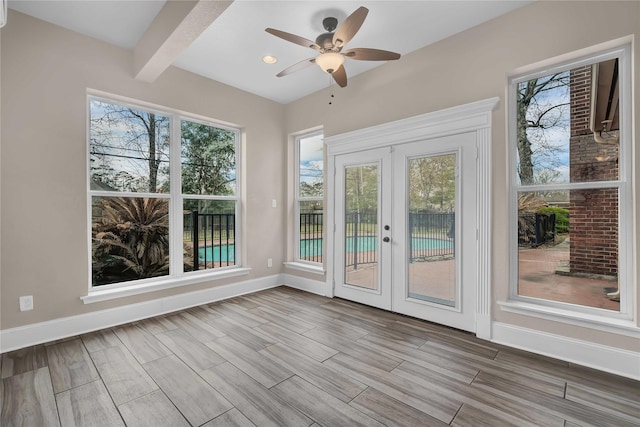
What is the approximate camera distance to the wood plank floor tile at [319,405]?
1706 millimetres

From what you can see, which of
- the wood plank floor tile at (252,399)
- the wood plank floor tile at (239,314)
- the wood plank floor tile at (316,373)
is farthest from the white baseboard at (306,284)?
the wood plank floor tile at (252,399)

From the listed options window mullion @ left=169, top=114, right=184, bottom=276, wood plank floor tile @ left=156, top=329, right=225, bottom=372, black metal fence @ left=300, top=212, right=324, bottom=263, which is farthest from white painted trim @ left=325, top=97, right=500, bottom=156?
wood plank floor tile @ left=156, top=329, right=225, bottom=372

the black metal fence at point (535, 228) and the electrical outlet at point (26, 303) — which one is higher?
the black metal fence at point (535, 228)

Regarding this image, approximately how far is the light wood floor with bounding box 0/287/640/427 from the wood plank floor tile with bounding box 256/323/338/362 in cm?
1

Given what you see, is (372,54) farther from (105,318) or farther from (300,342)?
(105,318)

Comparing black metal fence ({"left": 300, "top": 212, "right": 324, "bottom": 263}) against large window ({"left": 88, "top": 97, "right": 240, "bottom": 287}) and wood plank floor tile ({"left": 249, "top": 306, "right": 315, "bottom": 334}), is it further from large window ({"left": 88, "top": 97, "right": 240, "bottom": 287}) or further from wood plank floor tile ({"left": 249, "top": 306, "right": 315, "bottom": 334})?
wood plank floor tile ({"left": 249, "top": 306, "right": 315, "bottom": 334})

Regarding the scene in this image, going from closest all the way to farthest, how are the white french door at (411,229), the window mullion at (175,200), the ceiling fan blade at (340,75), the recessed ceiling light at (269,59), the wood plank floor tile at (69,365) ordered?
the wood plank floor tile at (69,365)
the ceiling fan blade at (340,75)
the white french door at (411,229)
the recessed ceiling light at (269,59)
the window mullion at (175,200)

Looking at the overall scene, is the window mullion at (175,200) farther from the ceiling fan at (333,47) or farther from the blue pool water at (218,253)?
the ceiling fan at (333,47)

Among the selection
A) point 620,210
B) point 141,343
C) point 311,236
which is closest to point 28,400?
point 141,343

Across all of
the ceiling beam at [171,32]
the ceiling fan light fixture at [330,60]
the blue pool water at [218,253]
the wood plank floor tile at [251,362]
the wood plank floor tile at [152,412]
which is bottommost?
the wood plank floor tile at [152,412]

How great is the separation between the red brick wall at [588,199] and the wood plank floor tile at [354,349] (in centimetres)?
177

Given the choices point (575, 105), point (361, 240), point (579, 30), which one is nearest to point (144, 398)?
point (361, 240)

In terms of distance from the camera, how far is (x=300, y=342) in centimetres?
272

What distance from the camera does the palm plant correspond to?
3.19m
